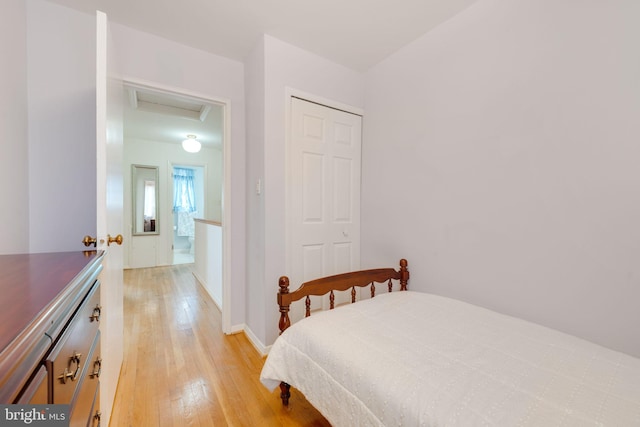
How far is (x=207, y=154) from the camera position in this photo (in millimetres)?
5707

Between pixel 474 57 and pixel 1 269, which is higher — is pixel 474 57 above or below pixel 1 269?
above

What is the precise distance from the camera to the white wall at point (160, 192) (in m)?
4.87

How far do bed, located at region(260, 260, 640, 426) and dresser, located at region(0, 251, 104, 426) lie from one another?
78 centimetres

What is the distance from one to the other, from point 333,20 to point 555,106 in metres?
1.51

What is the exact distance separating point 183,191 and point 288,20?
18.7 ft

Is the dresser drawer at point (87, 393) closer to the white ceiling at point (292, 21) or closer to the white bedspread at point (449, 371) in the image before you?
the white bedspread at point (449, 371)

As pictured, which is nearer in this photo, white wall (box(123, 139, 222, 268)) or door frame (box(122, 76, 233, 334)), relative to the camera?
door frame (box(122, 76, 233, 334))

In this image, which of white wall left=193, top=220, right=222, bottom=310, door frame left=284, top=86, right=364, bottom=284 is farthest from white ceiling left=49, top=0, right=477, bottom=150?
white wall left=193, top=220, right=222, bottom=310

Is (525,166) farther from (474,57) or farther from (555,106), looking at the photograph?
(474,57)

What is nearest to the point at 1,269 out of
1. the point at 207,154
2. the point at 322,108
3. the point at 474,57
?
the point at 322,108

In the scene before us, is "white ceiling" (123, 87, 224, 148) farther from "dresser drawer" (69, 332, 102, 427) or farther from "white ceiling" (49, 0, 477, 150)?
"dresser drawer" (69, 332, 102, 427)

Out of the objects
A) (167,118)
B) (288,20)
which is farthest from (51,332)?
(167,118)

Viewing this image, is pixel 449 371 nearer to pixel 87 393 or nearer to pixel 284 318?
pixel 284 318

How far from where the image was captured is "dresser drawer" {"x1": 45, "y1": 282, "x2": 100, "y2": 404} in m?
0.58
